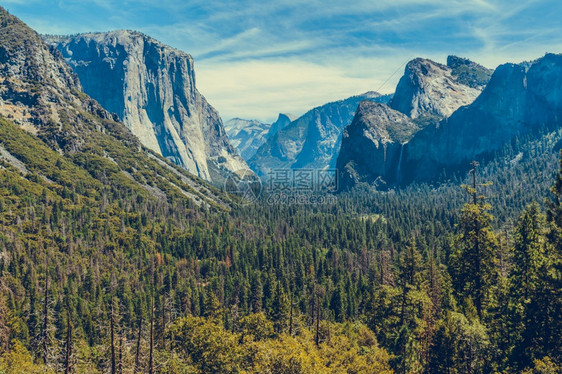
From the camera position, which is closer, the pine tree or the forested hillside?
the forested hillside

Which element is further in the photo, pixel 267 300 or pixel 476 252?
pixel 267 300

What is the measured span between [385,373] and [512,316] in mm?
16305

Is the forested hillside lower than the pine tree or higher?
lower

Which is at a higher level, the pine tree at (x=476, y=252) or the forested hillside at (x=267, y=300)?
the pine tree at (x=476, y=252)

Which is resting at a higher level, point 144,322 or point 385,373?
point 385,373

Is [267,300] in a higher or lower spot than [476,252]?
lower

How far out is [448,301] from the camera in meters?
68.2

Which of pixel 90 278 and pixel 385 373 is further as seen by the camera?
pixel 90 278

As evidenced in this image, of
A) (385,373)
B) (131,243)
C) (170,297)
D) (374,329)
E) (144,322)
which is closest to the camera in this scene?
(385,373)

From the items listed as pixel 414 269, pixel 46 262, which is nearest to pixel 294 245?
pixel 46 262

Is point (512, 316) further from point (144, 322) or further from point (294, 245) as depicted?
point (294, 245)

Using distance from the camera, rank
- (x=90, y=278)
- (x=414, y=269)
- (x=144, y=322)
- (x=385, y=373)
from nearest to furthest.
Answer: (x=385, y=373) < (x=414, y=269) < (x=144, y=322) < (x=90, y=278)

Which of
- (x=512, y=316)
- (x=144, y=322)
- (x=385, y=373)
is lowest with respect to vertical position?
(x=144, y=322)

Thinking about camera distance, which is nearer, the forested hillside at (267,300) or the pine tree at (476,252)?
the forested hillside at (267,300)
